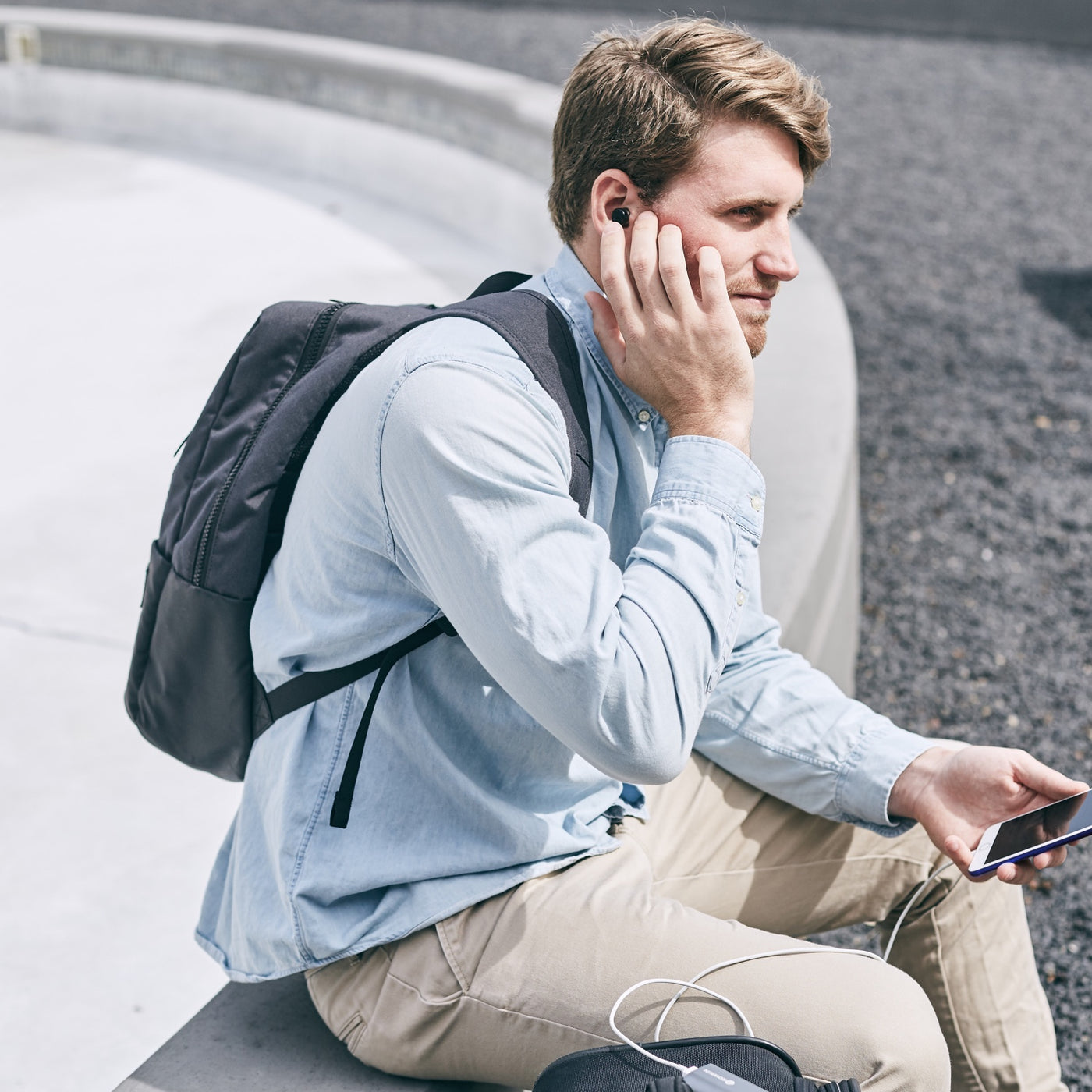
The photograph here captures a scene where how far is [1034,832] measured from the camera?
1729 millimetres

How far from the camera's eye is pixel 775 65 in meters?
1.77

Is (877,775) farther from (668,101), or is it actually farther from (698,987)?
(668,101)

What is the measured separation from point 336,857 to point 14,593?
2.46 m

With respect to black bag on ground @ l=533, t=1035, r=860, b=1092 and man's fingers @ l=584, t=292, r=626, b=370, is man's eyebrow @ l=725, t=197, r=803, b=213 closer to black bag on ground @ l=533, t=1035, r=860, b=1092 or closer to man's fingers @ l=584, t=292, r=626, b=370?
man's fingers @ l=584, t=292, r=626, b=370

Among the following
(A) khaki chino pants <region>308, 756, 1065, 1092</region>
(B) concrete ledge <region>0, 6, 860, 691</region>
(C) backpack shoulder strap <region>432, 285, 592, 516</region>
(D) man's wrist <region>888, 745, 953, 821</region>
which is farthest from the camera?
(B) concrete ledge <region>0, 6, 860, 691</region>

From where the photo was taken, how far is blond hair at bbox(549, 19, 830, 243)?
1.72 metres

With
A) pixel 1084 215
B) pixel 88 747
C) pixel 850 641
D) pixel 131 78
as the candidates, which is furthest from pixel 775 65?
pixel 131 78

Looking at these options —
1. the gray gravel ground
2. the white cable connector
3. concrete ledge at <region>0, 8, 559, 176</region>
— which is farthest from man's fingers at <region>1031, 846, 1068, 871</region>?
concrete ledge at <region>0, 8, 559, 176</region>

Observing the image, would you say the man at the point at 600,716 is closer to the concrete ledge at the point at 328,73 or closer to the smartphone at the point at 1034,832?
the smartphone at the point at 1034,832

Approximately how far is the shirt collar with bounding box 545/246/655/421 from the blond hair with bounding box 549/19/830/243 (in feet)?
0.29

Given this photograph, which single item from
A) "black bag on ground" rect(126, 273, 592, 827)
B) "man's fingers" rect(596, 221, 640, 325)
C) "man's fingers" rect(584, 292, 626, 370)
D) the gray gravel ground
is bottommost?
the gray gravel ground

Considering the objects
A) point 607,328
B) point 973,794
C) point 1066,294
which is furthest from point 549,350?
point 1066,294

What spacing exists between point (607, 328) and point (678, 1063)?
939 millimetres

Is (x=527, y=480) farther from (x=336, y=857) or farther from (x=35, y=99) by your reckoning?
(x=35, y=99)
